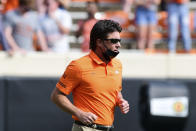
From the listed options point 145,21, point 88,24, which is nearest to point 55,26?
point 88,24

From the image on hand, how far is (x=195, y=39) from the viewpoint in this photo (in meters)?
8.15

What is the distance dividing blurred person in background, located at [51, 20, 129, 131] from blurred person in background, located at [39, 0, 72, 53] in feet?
11.3

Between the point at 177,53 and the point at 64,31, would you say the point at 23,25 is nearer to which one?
the point at 64,31

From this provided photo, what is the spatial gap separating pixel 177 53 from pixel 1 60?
9.37 feet

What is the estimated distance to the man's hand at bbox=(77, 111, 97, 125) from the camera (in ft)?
11.7

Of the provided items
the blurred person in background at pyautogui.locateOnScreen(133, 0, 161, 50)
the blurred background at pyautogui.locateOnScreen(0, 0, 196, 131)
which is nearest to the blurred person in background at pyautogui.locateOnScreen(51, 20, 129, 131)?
the blurred background at pyautogui.locateOnScreen(0, 0, 196, 131)

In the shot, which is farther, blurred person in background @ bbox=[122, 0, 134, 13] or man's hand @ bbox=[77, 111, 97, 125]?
blurred person in background @ bbox=[122, 0, 134, 13]

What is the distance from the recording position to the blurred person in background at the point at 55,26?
719cm

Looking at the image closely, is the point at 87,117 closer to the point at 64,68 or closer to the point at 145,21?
the point at 64,68

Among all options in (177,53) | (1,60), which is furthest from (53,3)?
(177,53)

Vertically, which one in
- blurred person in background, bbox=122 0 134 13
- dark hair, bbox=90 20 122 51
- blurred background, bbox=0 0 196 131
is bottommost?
blurred background, bbox=0 0 196 131

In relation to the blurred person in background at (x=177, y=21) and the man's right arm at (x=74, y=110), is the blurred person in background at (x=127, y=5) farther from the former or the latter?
the man's right arm at (x=74, y=110)

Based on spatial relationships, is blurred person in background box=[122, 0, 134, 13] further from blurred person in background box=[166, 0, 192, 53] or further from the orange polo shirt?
the orange polo shirt

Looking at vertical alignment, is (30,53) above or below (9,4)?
below
